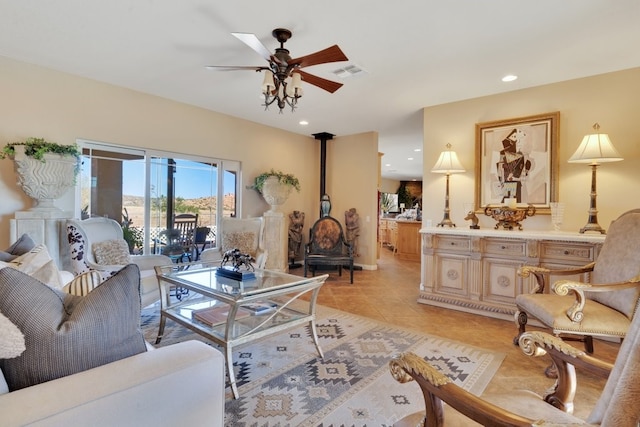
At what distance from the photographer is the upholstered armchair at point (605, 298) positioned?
2.19 meters

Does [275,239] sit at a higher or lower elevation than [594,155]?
lower

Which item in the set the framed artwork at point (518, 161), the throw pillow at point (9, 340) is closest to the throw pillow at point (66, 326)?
the throw pillow at point (9, 340)

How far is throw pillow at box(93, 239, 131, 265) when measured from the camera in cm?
321

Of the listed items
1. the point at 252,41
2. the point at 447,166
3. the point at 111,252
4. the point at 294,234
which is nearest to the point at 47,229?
the point at 111,252

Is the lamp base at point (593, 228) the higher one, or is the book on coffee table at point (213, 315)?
the lamp base at point (593, 228)

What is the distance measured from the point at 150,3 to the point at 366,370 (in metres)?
3.14

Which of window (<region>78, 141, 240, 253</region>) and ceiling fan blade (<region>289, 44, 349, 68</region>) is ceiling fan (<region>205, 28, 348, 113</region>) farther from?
window (<region>78, 141, 240, 253</region>)

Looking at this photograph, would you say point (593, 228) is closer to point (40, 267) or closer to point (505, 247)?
point (505, 247)

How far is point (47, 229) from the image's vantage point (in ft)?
10.8

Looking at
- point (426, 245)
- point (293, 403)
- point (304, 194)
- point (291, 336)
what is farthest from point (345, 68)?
point (304, 194)

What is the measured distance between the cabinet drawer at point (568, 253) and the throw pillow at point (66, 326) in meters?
3.65

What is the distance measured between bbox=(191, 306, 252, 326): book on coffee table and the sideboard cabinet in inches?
96.5

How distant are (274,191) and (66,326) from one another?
455 centimetres

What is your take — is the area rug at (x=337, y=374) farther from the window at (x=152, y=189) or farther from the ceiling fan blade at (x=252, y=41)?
the ceiling fan blade at (x=252, y=41)
